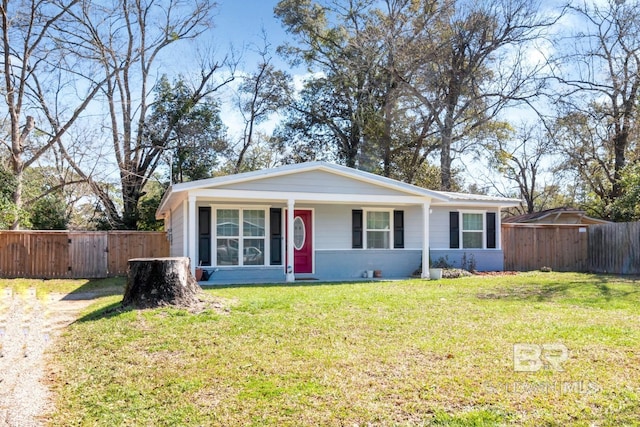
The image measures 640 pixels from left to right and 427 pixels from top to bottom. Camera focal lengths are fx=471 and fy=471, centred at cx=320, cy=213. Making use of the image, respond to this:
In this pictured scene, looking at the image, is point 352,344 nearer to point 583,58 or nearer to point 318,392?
point 318,392

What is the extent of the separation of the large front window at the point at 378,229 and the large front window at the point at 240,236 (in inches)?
127

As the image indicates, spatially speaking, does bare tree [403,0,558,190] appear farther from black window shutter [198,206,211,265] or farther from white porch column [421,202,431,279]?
black window shutter [198,206,211,265]

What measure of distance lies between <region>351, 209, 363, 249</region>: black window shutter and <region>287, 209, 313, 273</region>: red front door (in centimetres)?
128

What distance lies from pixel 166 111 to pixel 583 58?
20.1m

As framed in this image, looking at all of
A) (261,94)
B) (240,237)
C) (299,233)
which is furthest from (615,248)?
(261,94)

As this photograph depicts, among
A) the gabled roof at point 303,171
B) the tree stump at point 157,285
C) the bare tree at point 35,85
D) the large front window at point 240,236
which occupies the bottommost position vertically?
the tree stump at point 157,285

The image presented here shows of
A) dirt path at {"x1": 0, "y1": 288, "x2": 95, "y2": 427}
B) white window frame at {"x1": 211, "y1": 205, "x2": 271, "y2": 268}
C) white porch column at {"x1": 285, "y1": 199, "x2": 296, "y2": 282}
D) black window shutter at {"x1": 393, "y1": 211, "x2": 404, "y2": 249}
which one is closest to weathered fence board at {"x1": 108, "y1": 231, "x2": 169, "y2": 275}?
white window frame at {"x1": 211, "y1": 205, "x2": 271, "y2": 268}

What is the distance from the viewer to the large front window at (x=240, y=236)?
502 inches

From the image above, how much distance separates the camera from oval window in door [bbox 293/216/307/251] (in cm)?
1361

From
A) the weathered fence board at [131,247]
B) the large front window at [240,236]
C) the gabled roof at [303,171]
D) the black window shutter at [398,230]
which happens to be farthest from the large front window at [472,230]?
the weathered fence board at [131,247]

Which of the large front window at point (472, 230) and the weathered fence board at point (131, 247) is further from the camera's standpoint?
the weathered fence board at point (131, 247)

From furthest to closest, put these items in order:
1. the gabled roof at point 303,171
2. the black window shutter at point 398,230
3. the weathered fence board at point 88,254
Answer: the weathered fence board at point 88,254, the black window shutter at point 398,230, the gabled roof at point 303,171

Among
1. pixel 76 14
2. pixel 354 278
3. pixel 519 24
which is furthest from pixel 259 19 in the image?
pixel 354 278

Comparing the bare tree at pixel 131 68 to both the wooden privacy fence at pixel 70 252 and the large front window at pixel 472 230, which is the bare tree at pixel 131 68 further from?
the large front window at pixel 472 230
